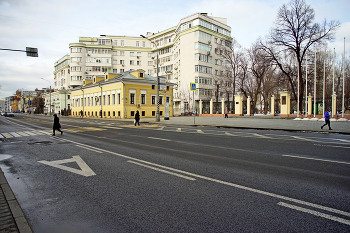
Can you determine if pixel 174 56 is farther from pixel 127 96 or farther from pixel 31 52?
pixel 31 52

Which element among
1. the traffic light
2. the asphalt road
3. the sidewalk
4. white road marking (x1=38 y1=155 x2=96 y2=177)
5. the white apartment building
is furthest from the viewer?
the white apartment building

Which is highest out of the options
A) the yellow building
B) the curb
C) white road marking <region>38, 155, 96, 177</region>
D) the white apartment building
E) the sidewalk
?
the white apartment building

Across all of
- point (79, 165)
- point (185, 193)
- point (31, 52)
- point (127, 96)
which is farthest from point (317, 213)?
point (127, 96)

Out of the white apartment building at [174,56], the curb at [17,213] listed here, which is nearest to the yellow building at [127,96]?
the white apartment building at [174,56]

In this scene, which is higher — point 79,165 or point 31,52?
point 31,52

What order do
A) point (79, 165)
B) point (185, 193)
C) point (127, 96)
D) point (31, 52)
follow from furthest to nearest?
point (127, 96)
point (31, 52)
point (79, 165)
point (185, 193)

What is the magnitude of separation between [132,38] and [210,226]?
84533 mm

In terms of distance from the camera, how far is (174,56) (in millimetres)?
68375

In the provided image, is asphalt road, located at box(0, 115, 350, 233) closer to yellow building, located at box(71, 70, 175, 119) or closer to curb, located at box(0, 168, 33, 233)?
curb, located at box(0, 168, 33, 233)

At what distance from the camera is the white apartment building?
193 ft

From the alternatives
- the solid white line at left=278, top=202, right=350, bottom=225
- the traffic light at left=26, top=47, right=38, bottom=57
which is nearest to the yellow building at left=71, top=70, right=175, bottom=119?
the traffic light at left=26, top=47, right=38, bottom=57

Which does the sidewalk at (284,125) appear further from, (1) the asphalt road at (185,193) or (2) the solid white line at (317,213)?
Result: (2) the solid white line at (317,213)

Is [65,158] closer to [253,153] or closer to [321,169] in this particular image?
[253,153]

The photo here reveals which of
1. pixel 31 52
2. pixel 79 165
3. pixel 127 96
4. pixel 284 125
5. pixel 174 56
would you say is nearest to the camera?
pixel 79 165
